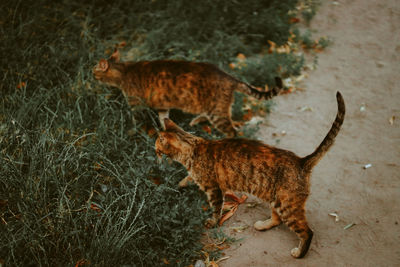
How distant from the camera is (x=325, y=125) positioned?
15.8 feet

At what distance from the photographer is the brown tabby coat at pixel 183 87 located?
4.13 m

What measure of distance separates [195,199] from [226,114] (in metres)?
1.11

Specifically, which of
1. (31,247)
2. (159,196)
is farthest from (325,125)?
(31,247)

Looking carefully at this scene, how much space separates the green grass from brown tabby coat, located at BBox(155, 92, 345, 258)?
311 mm

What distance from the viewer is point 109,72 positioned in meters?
4.50

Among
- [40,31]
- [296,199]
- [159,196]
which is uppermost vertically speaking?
[40,31]

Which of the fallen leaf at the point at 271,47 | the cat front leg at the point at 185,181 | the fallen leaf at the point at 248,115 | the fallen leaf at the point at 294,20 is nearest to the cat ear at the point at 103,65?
the cat front leg at the point at 185,181

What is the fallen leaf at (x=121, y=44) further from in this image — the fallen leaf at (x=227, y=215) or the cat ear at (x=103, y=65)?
the fallen leaf at (x=227, y=215)

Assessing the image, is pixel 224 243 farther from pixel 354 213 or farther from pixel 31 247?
pixel 31 247

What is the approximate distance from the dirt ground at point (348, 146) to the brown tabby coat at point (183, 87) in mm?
773

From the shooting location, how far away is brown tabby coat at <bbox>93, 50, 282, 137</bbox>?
4.13 meters

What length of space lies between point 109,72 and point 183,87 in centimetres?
102

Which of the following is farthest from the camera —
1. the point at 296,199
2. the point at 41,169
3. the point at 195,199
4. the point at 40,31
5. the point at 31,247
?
the point at 40,31

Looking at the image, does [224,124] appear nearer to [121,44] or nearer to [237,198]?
[237,198]
